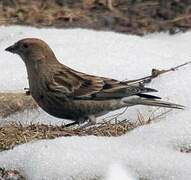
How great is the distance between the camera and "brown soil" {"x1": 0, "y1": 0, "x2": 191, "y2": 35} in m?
10.8

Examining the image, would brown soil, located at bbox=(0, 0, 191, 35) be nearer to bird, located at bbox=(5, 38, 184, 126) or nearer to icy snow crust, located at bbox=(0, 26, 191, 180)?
icy snow crust, located at bbox=(0, 26, 191, 180)

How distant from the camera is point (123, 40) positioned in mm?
10148

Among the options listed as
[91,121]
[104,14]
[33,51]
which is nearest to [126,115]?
[91,121]

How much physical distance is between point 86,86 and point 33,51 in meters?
0.58

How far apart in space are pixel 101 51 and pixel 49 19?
138 cm

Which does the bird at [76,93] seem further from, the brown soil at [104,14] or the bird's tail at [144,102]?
the brown soil at [104,14]

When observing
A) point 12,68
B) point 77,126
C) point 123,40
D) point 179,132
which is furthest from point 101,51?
point 179,132

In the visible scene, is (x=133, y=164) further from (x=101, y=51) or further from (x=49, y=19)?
(x=49, y=19)

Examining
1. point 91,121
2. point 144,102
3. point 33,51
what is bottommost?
point 91,121

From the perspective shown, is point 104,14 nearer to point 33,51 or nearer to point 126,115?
point 126,115

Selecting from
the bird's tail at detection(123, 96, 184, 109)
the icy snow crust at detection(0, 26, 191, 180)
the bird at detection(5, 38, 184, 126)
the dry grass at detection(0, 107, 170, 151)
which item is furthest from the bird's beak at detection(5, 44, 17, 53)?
the bird's tail at detection(123, 96, 184, 109)

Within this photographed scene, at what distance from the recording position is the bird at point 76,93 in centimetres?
713

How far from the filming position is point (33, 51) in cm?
750

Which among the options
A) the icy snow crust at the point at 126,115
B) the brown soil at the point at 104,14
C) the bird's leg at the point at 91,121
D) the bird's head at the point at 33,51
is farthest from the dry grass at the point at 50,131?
the brown soil at the point at 104,14
